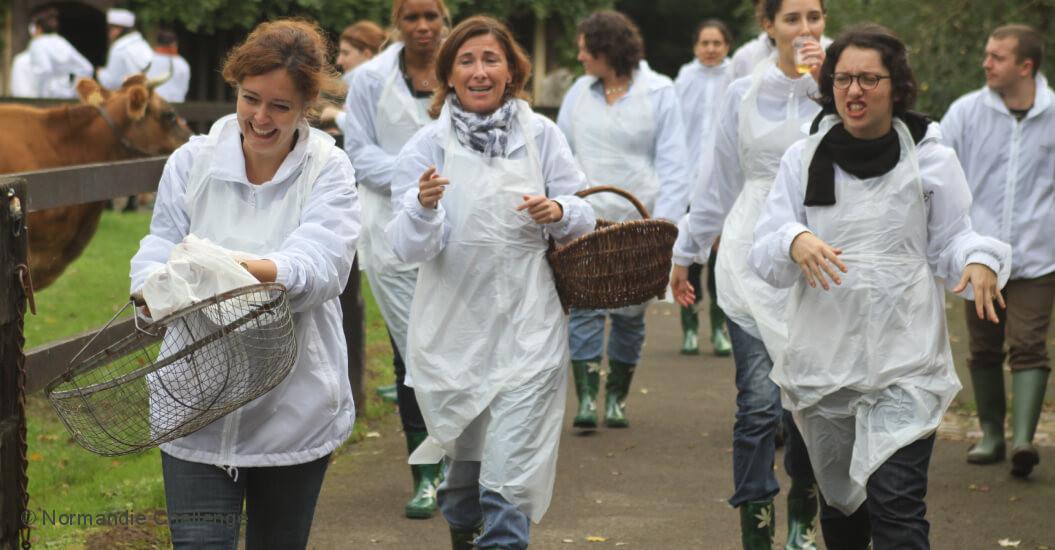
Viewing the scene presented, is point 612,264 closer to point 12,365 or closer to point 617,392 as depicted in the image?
point 12,365

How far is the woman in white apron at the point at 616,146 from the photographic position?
844cm

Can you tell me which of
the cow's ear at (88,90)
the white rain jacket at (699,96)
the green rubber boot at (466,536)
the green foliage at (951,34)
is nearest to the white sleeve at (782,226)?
the green rubber boot at (466,536)

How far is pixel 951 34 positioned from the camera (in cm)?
1287

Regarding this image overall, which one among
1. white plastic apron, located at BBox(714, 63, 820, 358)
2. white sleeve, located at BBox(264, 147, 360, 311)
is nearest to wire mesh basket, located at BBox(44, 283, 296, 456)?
white sleeve, located at BBox(264, 147, 360, 311)

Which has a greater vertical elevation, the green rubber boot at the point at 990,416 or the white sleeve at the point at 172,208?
the white sleeve at the point at 172,208

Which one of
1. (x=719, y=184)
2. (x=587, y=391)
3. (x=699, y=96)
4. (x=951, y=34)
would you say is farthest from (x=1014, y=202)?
(x=951, y=34)

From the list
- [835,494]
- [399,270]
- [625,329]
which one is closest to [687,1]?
[625,329]

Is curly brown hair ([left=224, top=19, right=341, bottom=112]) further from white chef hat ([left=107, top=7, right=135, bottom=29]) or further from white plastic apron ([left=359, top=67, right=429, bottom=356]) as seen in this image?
white chef hat ([left=107, top=7, right=135, bottom=29])

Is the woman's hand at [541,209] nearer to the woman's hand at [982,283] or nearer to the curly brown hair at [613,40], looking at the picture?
the woman's hand at [982,283]

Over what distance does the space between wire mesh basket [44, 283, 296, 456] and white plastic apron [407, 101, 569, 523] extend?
4.50 feet

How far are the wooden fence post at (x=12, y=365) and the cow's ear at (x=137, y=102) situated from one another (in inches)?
195

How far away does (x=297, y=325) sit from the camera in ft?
13.2

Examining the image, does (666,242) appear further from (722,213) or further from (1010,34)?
(1010,34)

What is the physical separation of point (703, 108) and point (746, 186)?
216 inches
